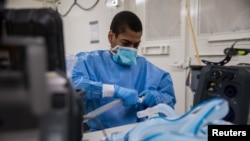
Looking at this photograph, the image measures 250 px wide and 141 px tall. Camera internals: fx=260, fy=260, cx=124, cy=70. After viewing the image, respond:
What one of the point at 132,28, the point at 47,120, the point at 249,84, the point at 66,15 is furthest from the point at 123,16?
the point at 66,15

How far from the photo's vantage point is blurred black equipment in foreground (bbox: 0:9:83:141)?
0.27m

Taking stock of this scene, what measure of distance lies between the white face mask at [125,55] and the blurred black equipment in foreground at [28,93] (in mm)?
932

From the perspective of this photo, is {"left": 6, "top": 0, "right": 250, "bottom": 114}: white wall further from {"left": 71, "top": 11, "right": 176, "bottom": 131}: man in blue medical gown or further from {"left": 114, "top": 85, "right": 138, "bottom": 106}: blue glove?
{"left": 114, "top": 85, "right": 138, "bottom": 106}: blue glove

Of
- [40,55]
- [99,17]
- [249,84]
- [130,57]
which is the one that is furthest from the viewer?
[99,17]

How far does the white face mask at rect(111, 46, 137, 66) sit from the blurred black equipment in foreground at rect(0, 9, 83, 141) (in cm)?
93

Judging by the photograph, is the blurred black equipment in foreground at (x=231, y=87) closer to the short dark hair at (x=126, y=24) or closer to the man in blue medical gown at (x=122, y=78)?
the man in blue medical gown at (x=122, y=78)

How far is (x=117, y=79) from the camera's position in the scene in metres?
1.26

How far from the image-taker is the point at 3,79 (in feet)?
0.91

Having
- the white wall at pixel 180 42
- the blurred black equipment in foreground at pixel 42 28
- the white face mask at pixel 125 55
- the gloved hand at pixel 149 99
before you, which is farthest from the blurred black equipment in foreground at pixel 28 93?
the white wall at pixel 180 42

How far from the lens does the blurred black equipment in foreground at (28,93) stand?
0.27m

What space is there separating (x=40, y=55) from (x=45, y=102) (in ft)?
0.16

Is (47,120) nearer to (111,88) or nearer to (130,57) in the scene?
(111,88)

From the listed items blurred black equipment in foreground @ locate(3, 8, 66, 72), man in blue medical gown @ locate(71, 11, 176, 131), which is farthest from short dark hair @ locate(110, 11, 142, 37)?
blurred black equipment in foreground @ locate(3, 8, 66, 72)

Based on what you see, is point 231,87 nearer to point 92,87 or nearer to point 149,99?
point 149,99
